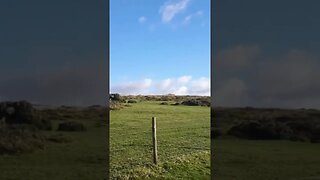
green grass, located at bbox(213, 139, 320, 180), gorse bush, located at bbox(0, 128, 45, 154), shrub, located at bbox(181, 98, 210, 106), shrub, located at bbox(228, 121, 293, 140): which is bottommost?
green grass, located at bbox(213, 139, 320, 180)

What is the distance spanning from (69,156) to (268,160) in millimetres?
3259

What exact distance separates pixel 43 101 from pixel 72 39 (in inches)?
44.4

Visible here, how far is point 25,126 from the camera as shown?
297 inches

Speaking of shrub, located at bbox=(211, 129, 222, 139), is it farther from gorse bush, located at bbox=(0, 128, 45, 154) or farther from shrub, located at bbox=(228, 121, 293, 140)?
gorse bush, located at bbox=(0, 128, 45, 154)

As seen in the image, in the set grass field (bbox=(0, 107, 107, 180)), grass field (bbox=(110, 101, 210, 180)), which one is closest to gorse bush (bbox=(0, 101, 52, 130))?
grass field (bbox=(0, 107, 107, 180))

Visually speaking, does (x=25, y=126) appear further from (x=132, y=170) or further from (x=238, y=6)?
(x=238, y=6)

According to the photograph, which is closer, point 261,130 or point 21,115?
point 21,115

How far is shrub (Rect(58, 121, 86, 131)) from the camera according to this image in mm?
7653

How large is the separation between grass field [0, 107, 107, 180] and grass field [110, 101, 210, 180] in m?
0.78

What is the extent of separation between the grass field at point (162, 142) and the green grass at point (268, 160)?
0.85m

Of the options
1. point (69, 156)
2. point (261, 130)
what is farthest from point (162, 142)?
point (69, 156)

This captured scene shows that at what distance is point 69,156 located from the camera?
7.45 meters

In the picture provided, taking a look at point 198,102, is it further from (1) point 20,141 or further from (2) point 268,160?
(1) point 20,141

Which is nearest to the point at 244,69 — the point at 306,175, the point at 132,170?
the point at 306,175
